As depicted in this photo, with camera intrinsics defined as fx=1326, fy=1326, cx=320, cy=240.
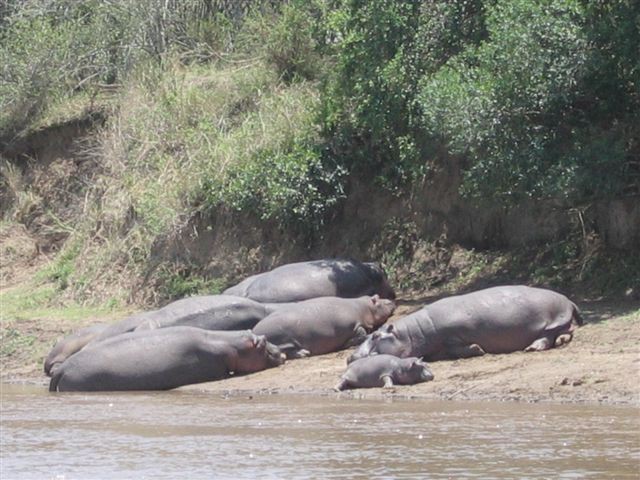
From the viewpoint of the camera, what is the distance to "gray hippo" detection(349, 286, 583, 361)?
529 inches

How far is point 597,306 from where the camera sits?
15.3m

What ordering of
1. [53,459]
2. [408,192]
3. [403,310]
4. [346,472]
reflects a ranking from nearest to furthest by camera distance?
1. [346,472]
2. [53,459]
3. [403,310]
4. [408,192]

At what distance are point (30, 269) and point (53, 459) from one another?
13726 mm

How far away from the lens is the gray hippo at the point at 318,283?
16.4 m

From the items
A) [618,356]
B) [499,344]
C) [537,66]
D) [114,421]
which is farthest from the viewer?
[537,66]

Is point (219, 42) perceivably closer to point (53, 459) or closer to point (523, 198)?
point (523, 198)

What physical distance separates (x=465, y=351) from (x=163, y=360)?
3.14 m

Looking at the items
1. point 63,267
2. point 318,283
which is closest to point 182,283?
point 63,267

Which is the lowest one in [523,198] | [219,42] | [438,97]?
[523,198]

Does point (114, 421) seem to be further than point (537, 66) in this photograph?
No

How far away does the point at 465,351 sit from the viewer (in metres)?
13.6

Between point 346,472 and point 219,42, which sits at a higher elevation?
point 219,42

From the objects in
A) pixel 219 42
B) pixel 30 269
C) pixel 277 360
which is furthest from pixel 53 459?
pixel 219 42

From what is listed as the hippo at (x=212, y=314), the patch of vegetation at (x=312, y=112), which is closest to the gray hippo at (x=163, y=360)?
the hippo at (x=212, y=314)
